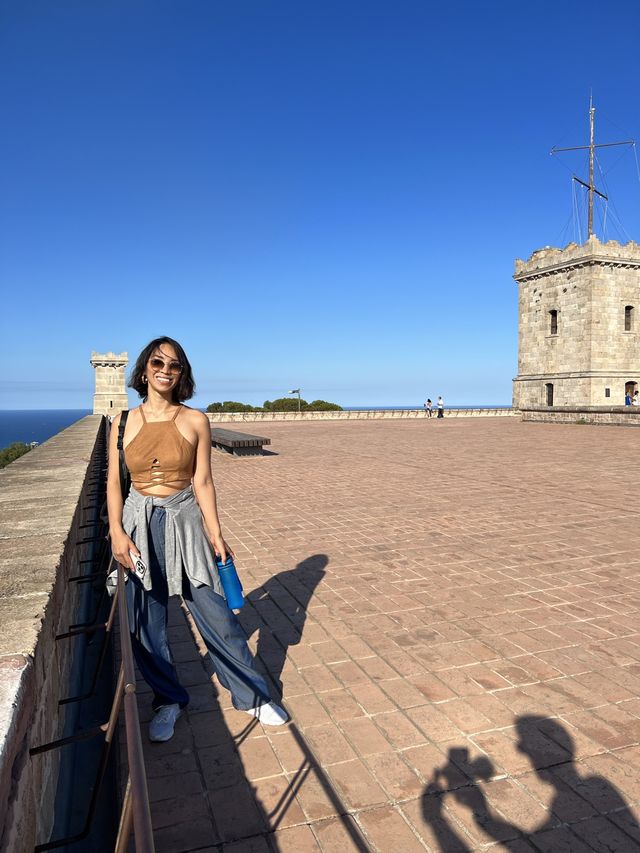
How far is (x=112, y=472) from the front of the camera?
2.83 meters

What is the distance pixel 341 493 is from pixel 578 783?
23.8 feet

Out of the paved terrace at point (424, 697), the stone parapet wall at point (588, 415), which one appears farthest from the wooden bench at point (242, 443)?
the stone parapet wall at point (588, 415)

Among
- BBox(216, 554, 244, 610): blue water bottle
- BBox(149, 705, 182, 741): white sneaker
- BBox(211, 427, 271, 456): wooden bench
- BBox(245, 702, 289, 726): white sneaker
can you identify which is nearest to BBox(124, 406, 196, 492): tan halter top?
BBox(216, 554, 244, 610): blue water bottle

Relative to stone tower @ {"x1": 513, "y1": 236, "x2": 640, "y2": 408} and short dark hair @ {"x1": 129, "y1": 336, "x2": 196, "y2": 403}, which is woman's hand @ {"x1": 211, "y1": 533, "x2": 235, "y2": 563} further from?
stone tower @ {"x1": 513, "y1": 236, "x2": 640, "y2": 408}

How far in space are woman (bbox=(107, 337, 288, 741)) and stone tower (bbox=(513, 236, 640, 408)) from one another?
1335 inches

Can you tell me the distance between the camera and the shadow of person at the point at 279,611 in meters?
3.96

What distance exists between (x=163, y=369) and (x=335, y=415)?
34.7 metres

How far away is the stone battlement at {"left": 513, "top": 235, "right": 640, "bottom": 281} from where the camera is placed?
3247 centimetres

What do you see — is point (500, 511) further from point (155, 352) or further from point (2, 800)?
point (2, 800)

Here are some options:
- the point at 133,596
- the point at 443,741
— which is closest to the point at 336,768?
the point at 443,741

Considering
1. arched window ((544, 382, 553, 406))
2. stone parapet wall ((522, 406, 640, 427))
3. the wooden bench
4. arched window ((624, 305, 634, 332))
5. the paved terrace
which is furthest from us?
arched window ((544, 382, 553, 406))

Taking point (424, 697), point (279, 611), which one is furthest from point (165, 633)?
point (279, 611)

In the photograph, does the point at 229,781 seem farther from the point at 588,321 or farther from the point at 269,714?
the point at 588,321

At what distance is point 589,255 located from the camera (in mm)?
32406
